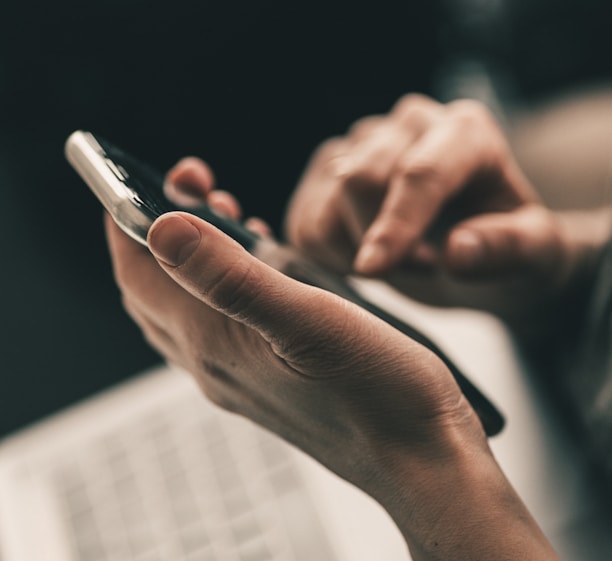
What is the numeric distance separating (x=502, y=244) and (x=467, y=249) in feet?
0.11

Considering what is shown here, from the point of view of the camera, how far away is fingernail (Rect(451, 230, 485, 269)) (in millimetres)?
494

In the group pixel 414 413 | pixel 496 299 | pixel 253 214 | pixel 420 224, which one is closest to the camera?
pixel 414 413

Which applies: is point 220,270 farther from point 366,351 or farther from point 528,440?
point 528,440

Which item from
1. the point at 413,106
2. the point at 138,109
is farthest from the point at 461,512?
the point at 138,109

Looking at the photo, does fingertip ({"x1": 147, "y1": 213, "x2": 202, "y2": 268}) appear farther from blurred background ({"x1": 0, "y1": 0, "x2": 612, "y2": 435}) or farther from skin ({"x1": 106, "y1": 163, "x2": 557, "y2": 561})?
blurred background ({"x1": 0, "y1": 0, "x2": 612, "y2": 435})

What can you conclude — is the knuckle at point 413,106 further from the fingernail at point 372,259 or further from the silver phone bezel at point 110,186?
the silver phone bezel at point 110,186

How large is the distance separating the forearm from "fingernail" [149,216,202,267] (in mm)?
149

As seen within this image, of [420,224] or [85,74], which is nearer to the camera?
[420,224]

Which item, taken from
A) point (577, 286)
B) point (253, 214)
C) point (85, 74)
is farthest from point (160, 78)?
point (577, 286)

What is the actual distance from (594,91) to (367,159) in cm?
57

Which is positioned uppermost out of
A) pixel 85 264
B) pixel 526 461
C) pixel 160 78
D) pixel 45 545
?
pixel 160 78

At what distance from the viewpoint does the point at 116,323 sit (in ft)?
2.32

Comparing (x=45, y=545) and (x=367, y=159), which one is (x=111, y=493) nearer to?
(x=45, y=545)

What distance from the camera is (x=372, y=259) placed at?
469 mm
